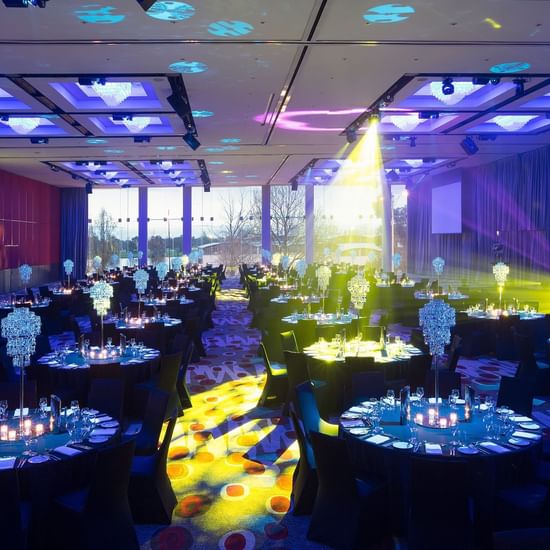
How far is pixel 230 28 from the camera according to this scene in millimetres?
6418

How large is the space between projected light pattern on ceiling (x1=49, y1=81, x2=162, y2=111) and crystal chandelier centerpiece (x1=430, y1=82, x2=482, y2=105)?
4.62 m

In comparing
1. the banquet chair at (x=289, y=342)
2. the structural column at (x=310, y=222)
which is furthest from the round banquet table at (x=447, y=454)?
the structural column at (x=310, y=222)

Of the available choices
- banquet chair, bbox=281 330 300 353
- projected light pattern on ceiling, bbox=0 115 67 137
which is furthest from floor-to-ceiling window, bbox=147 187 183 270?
banquet chair, bbox=281 330 300 353

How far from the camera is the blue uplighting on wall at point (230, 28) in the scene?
6266mm

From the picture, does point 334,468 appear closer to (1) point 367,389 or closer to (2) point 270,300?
(1) point 367,389

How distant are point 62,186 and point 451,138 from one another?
1622 cm

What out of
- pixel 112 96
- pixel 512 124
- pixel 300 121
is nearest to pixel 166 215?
pixel 300 121

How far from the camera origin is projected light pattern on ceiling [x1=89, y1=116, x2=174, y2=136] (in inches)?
472

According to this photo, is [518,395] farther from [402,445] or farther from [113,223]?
[113,223]

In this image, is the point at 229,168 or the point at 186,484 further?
the point at 229,168

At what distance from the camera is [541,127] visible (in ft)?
41.3

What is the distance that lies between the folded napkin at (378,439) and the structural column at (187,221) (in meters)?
23.2

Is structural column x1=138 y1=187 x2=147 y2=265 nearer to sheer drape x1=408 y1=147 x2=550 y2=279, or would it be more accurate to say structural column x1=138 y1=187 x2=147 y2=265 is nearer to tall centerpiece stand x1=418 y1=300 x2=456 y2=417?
sheer drape x1=408 y1=147 x2=550 y2=279

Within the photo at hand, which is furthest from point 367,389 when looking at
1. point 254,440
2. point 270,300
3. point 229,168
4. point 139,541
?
point 229,168
